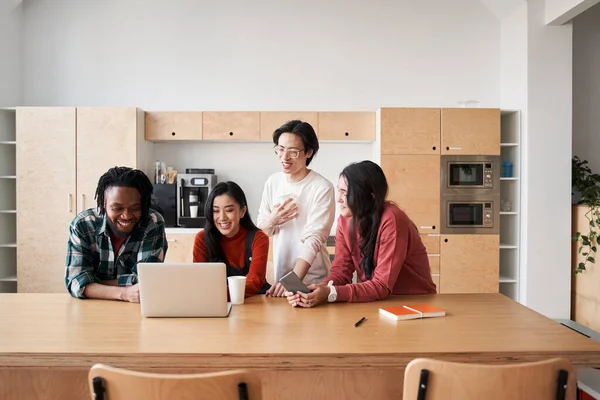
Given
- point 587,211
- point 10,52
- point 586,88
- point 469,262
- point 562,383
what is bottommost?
point 469,262

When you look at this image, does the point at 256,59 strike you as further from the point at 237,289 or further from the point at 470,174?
the point at 237,289

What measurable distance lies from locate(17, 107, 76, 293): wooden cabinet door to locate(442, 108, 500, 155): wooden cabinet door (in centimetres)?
335

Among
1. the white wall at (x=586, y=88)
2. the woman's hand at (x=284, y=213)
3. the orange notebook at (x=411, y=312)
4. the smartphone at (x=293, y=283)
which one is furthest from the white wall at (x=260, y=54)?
the orange notebook at (x=411, y=312)

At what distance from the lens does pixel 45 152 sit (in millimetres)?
4555

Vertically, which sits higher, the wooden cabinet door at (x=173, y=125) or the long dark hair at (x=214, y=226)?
the wooden cabinet door at (x=173, y=125)

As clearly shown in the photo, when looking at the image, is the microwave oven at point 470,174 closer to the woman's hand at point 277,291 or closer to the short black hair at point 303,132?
the short black hair at point 303,132

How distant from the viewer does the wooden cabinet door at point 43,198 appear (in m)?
4.55

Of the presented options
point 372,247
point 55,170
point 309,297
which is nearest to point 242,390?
point 309,297

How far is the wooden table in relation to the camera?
1.41m

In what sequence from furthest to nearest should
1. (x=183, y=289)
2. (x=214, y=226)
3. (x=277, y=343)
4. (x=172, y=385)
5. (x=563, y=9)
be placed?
1. (x=563, y=9)
2. (x=214, y=226)
3. (x=183, y=289)
4. (x=277, y=343)
5. (x=172, y=385)

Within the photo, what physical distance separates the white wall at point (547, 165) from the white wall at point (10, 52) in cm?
478

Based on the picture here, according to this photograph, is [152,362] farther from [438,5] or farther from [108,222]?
[438,5]

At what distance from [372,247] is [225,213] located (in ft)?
2.10

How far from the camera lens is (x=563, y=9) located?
427 centimetres
